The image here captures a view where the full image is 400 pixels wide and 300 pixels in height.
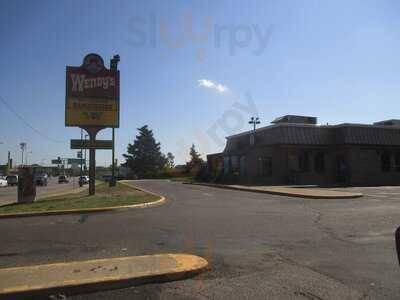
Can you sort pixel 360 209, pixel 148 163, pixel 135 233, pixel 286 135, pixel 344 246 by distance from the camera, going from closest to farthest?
pixel 344 246
pixel 135 233
pixel 360 209
pixel 286 135
pixel 148 163

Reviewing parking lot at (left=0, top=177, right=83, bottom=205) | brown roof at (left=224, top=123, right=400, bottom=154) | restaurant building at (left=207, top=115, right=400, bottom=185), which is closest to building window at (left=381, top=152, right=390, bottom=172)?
restaurant building at (left=207, top=115, right=400, bottom=185)

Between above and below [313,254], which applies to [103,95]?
above

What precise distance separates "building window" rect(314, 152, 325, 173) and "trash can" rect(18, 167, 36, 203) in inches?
1077

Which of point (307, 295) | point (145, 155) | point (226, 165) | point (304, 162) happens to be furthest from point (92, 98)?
point (145, 155)

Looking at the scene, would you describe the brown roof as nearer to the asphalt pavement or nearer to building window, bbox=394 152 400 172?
building window, bbox=394 152 400 172

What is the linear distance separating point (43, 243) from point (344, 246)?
6186mm

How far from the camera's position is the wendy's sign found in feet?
80.3

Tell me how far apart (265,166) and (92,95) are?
2107 cm

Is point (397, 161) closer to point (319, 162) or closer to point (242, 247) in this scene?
point (319, 162)

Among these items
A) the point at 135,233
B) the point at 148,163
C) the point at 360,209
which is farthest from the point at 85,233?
the point at 148,163

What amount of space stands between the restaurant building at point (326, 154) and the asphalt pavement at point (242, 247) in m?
23.9

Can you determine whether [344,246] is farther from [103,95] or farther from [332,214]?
[103,95]

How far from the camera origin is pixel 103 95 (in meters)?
25.1

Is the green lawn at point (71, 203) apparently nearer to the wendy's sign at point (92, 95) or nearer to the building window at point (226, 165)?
the wendy's sign at point (92, 95)
